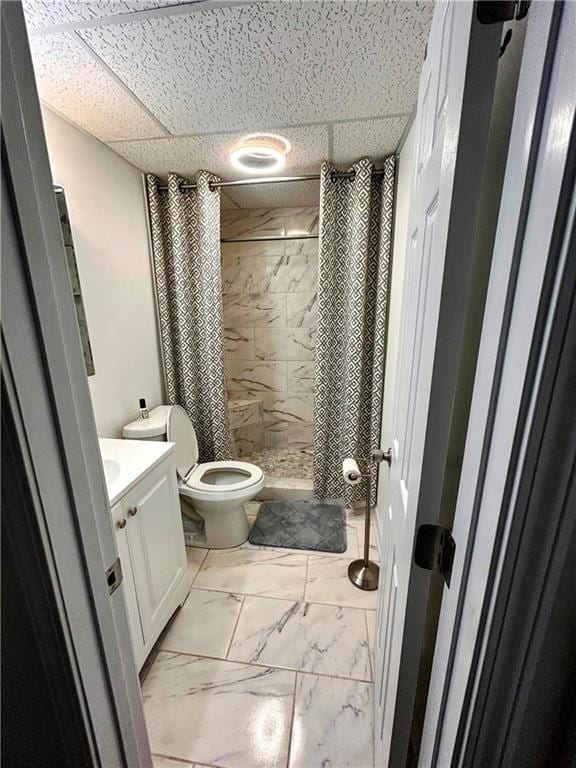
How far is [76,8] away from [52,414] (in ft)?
3.99

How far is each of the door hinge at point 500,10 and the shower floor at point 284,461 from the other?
255cm

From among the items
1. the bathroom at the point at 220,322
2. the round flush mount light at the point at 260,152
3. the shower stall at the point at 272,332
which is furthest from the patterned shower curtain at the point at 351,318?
the shower stall at the point at 272,332

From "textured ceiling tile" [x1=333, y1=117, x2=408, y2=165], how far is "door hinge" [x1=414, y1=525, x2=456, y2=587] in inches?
67.9

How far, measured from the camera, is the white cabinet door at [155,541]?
1.22 metres

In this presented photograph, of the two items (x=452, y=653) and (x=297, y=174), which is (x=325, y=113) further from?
(x=452, y=653)

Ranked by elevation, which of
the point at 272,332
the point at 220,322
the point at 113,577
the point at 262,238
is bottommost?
the point at 113,577

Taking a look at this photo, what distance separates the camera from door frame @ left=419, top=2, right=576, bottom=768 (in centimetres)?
33

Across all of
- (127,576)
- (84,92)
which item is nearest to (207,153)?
(84,92)

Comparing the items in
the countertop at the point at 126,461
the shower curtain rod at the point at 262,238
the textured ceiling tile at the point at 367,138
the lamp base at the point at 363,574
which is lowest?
the lamp base at the point at 363,574

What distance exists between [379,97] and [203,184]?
1151mm

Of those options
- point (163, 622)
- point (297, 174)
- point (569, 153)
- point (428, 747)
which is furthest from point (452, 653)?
point (297, 174)

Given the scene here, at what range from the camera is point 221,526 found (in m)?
1.98

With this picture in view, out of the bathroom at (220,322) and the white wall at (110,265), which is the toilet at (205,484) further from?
the white wall at (110,265)

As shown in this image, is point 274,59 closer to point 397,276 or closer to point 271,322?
point 397,276
